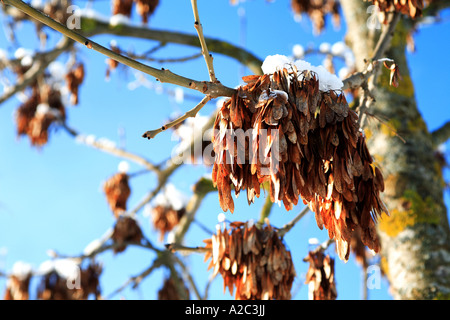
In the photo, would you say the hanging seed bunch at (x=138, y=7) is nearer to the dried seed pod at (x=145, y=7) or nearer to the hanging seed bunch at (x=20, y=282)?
the dried seed pod at (x=145, y=7)

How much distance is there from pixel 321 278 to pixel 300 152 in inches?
42.8

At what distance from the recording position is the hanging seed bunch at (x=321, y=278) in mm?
2014

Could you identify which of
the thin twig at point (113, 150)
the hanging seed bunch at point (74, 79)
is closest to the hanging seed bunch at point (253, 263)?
the thin twig at point (113, 150)

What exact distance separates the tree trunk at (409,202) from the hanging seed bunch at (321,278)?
18.3 inches

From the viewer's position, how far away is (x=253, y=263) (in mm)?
1845

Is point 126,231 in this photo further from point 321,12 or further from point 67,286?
point 321,12

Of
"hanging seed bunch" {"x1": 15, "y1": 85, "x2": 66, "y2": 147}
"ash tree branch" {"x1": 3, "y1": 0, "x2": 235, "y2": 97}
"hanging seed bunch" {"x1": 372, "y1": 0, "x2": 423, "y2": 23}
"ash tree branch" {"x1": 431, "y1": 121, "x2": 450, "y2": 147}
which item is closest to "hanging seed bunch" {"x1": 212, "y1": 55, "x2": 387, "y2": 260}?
"ash tree branch" {"x1": 3, "y1": 0, "x2": 235, "y2": 97}

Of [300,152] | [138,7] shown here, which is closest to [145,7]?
[138,7]

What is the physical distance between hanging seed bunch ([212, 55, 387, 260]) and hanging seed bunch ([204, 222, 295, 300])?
62 centimetres

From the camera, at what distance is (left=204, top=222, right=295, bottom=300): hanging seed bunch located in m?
1.83

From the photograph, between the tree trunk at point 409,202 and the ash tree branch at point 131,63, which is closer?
the ash tree branch at point 131,63

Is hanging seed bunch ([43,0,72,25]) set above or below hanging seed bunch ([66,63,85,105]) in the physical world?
above

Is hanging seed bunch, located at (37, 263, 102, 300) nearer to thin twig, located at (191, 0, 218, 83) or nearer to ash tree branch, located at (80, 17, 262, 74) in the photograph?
ash tree branch, located at (80, 17, 262, 74)

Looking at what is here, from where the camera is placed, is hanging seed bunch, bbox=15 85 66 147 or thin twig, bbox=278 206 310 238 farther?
hanging seed bunch, bbox=15 85 66 147
